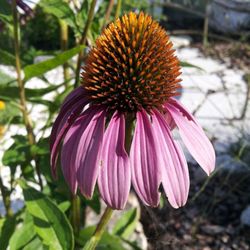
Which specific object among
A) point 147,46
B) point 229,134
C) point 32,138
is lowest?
point 229,134

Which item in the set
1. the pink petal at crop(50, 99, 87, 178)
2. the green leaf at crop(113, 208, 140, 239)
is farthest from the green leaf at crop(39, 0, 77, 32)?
the green leaf at crop(113, 208, 140, 239)

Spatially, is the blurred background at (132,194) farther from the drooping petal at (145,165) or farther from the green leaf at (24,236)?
the drooping petal at (145,165)

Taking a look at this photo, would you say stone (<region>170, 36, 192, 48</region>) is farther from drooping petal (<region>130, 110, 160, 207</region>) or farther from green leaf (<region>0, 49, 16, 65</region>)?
drooping petal (<region>130, 110, 160, 207</region>)

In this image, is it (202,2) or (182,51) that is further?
(202,2)

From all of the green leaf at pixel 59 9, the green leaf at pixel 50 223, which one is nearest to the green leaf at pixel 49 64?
the green leaf at pixel 59 9

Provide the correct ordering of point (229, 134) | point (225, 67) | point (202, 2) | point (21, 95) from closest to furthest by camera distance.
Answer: point (21, 95)
point (229, 134)
point (225, 67)
point (202, 2)

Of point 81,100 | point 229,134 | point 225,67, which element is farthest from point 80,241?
point 225,67

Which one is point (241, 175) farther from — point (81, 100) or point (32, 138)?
point (81, 100)
